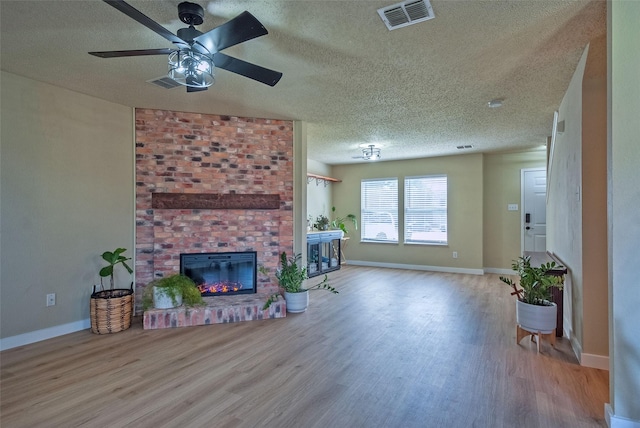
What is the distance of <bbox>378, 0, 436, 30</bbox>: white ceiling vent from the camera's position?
6.52 ft

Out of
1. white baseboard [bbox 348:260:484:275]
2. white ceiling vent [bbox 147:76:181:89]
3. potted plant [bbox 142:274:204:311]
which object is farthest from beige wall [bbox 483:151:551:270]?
white ceiling vent [bbox 147:76:181:89]

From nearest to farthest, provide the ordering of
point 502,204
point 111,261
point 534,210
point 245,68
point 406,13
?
point 406,13
point 245,68
point 111,261
point 534,210
point 502,204

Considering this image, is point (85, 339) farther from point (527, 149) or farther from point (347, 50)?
point (527, 149)

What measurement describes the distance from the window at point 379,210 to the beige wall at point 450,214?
0.41 feet

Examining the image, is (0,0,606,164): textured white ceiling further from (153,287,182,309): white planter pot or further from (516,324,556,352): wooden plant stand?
(516,324,556,352): wooden plant stand

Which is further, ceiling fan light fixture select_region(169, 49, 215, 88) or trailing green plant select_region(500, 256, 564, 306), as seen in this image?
trailing green plant select_region(500, 256, 564, 306)

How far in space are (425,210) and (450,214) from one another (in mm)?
528

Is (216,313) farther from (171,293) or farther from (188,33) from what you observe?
(188,33)

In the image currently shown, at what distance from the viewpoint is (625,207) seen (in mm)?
1812

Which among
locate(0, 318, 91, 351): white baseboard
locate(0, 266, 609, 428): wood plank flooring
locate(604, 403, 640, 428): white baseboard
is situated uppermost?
locate(604, 403, 640, 428): white baseboard

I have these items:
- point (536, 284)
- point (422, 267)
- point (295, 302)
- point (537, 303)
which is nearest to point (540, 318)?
point (537, 303)

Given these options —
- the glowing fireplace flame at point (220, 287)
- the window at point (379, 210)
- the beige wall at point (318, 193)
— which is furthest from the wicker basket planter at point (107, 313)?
the window at point (379, 210)

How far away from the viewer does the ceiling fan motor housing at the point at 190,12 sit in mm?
1957

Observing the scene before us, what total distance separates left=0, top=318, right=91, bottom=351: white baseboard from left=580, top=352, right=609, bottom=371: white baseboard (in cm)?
481
